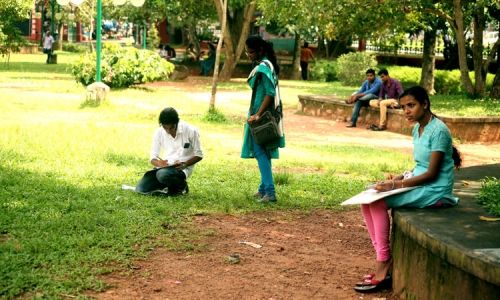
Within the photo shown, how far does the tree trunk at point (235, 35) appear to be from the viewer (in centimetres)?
2711

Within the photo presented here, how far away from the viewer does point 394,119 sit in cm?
1525

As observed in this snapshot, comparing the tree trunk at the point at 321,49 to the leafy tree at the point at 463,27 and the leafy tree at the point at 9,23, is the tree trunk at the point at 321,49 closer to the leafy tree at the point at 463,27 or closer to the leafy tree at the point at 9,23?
the leafy tree at the point at 9,23

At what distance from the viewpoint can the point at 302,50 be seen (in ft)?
105

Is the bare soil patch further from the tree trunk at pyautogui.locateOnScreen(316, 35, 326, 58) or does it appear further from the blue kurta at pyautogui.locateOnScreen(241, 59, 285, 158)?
the tree trunk at pyautogui.locateOnScreen(316, 35, 326, 58)

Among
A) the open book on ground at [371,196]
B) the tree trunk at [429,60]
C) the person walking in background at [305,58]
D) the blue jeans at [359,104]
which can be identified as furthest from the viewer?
the person walking in background at [305,58]

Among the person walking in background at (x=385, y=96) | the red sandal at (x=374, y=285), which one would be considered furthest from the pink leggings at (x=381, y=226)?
the person walking in background at (x=385, y=96)

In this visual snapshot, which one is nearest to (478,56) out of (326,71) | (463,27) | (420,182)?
(463,27)

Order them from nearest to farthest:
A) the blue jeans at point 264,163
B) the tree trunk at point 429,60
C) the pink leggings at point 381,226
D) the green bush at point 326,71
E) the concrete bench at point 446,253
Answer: the concrete bench at point 446,253, the pink leggings at point 381,226, the blue jeans at point 264,163, the tree trunk at point 429,60, the green bush at point 326,71

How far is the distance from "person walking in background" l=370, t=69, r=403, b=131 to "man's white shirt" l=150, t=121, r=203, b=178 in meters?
8.06

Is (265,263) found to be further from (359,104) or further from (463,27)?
(463,27)

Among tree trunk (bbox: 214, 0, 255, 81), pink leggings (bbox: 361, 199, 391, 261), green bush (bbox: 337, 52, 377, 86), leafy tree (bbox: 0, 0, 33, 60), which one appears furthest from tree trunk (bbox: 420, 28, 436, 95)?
pink leggings (bbox: 361, 199, 391, 261)

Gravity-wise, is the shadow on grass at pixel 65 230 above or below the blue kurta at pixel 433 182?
below

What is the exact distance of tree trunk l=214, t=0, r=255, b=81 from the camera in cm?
2711

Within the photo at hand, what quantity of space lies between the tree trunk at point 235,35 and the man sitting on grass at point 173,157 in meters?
19.1
